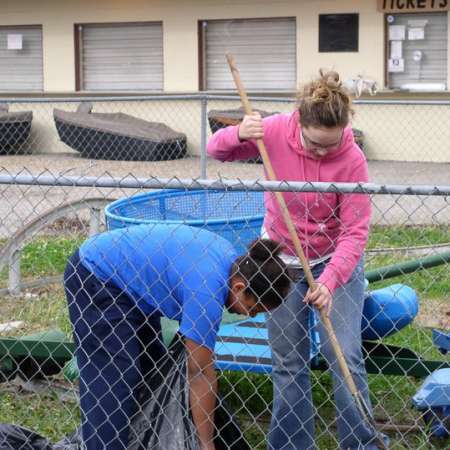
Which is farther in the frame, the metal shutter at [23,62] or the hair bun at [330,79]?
the metal shutter at [23,62]

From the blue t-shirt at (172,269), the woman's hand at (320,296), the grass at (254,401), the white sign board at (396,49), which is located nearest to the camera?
the blue t-shirt at (172,269)

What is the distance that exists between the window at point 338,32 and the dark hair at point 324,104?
11957mm

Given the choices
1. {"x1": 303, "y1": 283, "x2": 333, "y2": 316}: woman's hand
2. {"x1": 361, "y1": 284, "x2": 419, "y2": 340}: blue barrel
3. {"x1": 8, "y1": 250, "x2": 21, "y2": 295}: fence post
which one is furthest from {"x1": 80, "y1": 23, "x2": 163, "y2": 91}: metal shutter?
{"x1": 303, "y1": 283, "x2": 333, "y2": 316}: woman's hand

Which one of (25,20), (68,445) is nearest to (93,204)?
(68,445)

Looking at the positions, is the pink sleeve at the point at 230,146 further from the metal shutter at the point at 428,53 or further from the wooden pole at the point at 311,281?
the metal shutter at the point at 428,53

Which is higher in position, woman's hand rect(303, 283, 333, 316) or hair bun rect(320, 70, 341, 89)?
hair bun rect(320, 70, 341, 89)

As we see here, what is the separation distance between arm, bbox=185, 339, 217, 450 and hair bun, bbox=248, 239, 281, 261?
369mm

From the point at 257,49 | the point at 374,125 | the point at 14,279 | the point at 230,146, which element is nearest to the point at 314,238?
the point at 230,146

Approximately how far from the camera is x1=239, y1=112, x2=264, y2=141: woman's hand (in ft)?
13.0

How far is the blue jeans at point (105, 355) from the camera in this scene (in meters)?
3.85

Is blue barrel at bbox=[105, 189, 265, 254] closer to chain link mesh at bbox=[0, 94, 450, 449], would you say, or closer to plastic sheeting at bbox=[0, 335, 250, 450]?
chain link mesh at bbox=[0, 94, 450, 449]

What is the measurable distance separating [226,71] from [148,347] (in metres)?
13.0

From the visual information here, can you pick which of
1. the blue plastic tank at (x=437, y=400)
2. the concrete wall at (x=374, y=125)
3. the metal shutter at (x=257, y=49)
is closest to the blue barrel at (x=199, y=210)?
the blue plastic tank at (x=437, y=400)

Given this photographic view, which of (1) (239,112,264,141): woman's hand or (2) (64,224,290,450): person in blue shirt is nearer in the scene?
(2) (64,224,290,450): person in blue shirt
